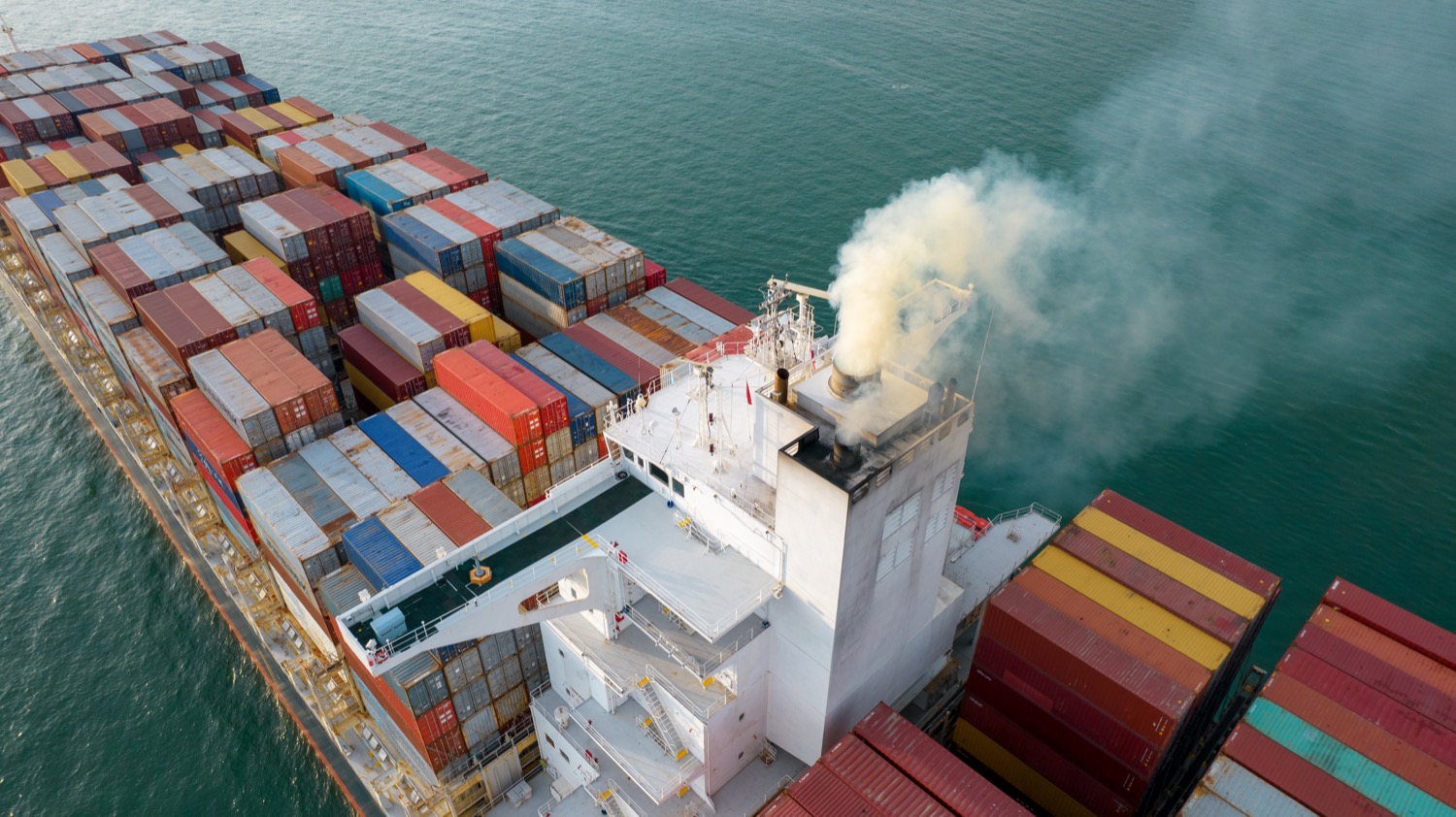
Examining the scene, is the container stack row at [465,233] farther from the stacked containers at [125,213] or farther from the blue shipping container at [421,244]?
the stacked containers at [125,213]

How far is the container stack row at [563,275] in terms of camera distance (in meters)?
54.2

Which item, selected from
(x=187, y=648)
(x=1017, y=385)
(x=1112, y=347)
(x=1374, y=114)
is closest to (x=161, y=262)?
(x=187, y=648)

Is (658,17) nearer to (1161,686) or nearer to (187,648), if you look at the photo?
(187,648)

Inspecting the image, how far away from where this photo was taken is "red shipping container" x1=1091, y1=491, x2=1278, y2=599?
111ft

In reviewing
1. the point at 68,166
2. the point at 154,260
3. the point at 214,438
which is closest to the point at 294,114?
the point at 68,166

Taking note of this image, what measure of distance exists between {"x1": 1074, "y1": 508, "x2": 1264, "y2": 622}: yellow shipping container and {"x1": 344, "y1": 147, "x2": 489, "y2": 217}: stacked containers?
52.0m

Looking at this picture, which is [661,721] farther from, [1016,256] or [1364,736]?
[1016,256]

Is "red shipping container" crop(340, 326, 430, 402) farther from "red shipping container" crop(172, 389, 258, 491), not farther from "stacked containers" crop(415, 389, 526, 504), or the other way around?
"red shipping container" crop(172, 389, 258, 491)

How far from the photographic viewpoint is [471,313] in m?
51.0

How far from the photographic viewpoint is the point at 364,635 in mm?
29141

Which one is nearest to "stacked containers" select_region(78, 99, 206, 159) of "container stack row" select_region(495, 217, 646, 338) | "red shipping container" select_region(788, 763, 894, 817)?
"container stack row" select_region(495, 217, 646, 338)

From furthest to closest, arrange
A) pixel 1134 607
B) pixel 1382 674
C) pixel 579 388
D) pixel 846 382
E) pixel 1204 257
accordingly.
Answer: pixel 1204 257 < pixel 579 388 < pixel 1134 607 < pixel 1382 674 < pixel 846 382

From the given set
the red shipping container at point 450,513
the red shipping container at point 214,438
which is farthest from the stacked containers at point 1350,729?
the red shipping container at point 214,438

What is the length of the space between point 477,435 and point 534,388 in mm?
3759
